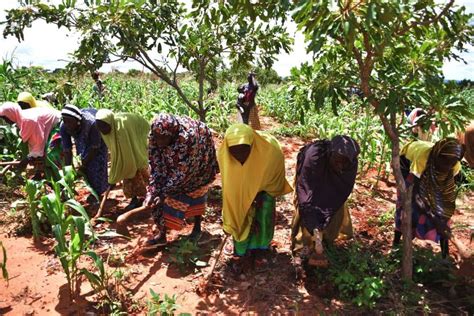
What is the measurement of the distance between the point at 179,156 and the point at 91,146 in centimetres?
120

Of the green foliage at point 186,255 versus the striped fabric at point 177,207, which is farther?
the striped fabric at point 177,207

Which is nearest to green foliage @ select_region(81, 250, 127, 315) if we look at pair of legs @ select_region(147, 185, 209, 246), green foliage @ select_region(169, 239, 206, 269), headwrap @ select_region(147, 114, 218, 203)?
green foliage @ select_region(169, 239, 206, 269)

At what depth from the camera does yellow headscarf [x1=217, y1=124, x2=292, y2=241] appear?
103 inches

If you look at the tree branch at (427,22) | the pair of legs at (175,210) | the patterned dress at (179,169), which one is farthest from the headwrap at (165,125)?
the tree branch at (427,22)

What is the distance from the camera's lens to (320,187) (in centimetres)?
250

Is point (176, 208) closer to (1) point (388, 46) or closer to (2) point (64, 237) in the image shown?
(2) point (64, 237)

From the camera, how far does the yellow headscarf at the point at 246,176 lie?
8.56 feet

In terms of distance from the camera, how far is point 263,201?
2742 mm

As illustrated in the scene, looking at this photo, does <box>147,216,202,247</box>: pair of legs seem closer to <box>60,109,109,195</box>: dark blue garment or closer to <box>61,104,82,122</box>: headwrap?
<box>60,109,109,195</box>: dark blue garment

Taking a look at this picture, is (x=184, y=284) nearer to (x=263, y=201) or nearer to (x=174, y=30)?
(x=263, y=201)

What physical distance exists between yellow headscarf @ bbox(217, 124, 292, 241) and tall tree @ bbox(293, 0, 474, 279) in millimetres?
572

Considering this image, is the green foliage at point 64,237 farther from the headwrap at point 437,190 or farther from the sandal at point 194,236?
the headwrap at point 437,190

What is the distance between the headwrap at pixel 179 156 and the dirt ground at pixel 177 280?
1.82ft

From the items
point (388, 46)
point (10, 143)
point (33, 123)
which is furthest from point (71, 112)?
point (388, 46)
